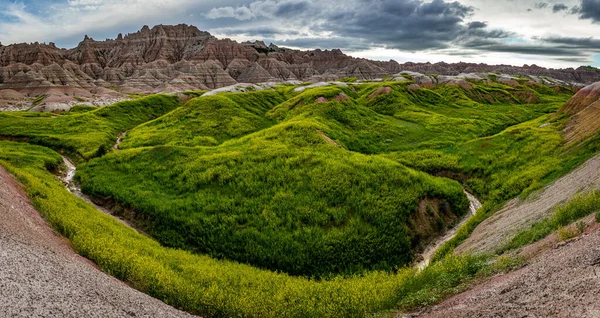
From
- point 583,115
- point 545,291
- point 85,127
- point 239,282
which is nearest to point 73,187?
point 239,282

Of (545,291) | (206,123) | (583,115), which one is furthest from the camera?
(206,123)

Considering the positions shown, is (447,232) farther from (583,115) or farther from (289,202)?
(583,115)

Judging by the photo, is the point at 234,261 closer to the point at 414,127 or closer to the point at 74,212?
the point at 74,212

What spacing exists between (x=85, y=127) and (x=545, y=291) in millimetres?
59994

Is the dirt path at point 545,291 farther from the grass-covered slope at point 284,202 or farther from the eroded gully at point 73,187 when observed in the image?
the eroded gully at point 73,187

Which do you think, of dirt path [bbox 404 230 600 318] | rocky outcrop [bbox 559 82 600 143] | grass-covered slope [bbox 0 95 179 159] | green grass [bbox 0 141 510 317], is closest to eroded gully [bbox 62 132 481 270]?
grass-covered slope [bbox 0 95 179 159]

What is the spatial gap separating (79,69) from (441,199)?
20059cm

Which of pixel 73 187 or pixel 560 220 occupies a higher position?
pixel 560 220

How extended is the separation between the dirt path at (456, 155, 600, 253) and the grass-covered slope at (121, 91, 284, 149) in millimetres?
33140

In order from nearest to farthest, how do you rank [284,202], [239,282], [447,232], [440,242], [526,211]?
[239,282] < [526,211] < [440,242] < [447,232] < [284,202]

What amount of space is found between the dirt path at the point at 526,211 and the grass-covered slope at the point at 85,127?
130 ft

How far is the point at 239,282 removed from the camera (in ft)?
53.4

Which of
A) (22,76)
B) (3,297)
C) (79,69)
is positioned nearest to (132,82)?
(79,69)

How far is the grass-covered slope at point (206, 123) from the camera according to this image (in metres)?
46.7
